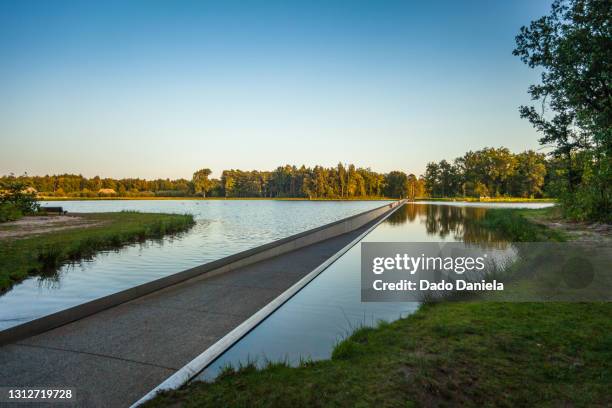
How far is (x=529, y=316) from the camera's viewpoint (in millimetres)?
5055

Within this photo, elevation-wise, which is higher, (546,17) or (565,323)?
(546,17)

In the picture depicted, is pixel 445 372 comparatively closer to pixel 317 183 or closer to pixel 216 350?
pixel 216 350

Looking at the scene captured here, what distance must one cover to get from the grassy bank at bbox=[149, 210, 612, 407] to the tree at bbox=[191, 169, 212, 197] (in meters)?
129

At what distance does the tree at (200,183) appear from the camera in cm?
12769

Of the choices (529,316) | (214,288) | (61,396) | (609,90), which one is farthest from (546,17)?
(61,396)

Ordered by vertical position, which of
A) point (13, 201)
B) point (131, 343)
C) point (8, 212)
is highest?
point (13, 201)

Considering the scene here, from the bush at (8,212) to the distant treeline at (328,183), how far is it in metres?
91.0

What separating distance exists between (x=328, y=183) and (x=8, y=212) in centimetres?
10127

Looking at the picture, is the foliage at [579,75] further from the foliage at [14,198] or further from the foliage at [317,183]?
the foliage at [317,183]

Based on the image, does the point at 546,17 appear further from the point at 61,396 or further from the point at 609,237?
the point at 61,396

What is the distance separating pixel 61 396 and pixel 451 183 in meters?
113

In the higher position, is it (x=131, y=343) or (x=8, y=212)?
(x=8, y=212)

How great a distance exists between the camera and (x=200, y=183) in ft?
419

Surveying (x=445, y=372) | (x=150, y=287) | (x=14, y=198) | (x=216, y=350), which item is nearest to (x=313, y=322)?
(x=216, y=350)
